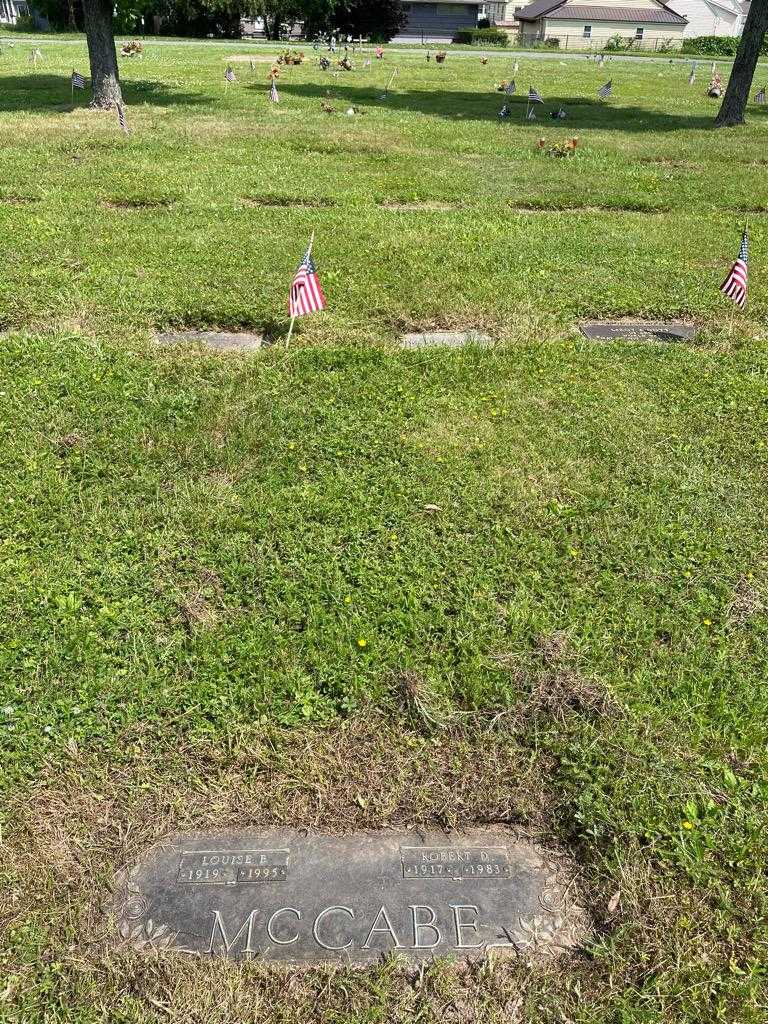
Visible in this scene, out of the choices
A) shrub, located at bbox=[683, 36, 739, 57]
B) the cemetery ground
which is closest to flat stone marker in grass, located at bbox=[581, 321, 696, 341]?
the cemetery ground

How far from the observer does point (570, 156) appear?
13.2m

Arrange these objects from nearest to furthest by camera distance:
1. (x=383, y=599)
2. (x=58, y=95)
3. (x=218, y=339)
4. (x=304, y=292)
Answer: (x=383, y=599) → (x=304, y=292) → (x=218, y=339) → (x=58, y=95)

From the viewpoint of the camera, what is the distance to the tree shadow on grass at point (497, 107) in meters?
17.6

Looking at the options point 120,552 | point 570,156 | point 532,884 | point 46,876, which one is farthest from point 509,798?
point 570,156

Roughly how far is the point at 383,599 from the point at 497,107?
20.4m

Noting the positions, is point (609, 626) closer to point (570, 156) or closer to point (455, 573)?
point (455, 573)

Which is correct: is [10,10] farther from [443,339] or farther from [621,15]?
[443,339]

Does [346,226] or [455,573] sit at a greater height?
[346,226]

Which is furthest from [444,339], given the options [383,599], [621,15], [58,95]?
[621,15]

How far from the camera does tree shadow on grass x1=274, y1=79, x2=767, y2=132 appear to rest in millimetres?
17625

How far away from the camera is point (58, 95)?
56.5ft

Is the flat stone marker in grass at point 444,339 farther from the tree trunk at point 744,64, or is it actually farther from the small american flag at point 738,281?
the tree trunk at point 744,64

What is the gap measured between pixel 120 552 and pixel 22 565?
0.48 meters

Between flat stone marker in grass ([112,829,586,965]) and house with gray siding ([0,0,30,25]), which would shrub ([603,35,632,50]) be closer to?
house with gray siding ([0,0,30,25])
